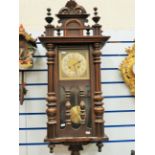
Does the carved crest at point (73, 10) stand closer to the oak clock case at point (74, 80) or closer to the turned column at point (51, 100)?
the oak clock case at point (74, 80)

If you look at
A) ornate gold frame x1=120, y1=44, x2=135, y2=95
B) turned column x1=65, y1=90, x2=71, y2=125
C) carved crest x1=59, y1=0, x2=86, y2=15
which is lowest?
turned column x1=65, y1=90, x2=71, y2=125

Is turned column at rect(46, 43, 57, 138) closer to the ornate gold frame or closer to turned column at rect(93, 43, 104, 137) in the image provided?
turned column at rect(93, 43, 104, 137)

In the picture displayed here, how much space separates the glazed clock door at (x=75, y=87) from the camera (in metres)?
1.38

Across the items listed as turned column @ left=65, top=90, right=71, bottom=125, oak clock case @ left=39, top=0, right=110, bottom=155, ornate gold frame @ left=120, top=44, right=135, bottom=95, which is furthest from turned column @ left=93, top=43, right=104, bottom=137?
ornate gold frame @ left=120, top=44, right=135, bottom=95

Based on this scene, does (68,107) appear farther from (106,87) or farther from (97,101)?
(106,87)

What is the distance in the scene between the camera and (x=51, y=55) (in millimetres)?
1374

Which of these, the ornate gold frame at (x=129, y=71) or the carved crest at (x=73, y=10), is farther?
the ornate gold frame at (x=129, y=71)

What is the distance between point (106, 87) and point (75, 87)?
10.7 inches

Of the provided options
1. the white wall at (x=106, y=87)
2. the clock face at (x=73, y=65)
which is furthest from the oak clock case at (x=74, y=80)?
the white wall at (x=106, y=87)

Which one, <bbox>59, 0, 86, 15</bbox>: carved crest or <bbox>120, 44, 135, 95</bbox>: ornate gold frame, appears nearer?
<bbox>59, 0, 86, 15</bbox>: carved crest

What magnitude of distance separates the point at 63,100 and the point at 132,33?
22.7 inches

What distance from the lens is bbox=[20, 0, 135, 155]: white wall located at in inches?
62.2
